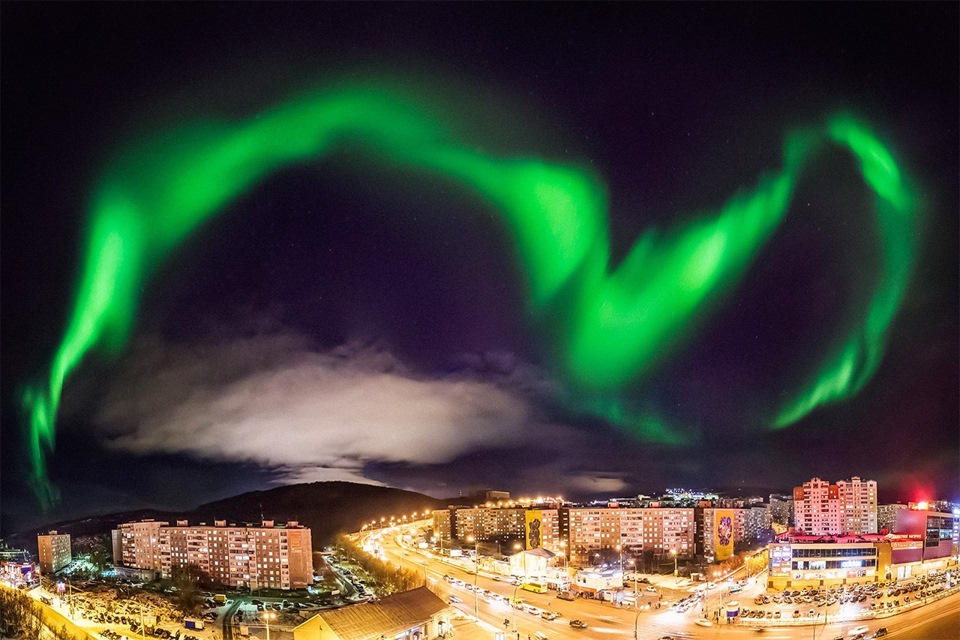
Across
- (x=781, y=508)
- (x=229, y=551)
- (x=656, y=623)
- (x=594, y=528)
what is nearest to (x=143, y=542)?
(x=229, y=551)

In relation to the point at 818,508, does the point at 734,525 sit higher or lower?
lower

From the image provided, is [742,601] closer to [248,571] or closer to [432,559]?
[432,559]

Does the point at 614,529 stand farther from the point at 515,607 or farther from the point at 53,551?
the point at 53,551

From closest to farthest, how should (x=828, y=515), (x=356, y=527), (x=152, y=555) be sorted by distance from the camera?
1. (x=152, y=555)
2. (x=828, y=515)
3. (x=356, y=527)

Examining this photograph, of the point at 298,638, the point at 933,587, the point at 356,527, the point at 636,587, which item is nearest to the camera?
the point at 298,638

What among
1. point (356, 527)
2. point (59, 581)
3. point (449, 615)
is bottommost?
point (356, 527)

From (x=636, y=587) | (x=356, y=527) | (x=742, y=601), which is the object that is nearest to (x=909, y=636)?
(x=742, y=601)

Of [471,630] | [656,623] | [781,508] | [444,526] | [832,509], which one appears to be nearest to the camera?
[471,630]

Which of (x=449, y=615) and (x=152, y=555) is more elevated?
(x=449, y=615)
